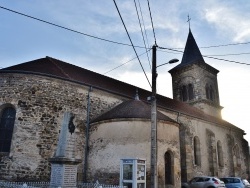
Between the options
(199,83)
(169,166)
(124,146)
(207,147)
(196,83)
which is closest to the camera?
(124,146)

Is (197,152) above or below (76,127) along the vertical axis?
below

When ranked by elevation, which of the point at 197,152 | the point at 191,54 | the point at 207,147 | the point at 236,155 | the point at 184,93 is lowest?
the point at 197,152

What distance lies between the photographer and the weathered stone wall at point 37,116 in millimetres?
12828

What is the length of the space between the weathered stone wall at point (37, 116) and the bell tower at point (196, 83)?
657 inches

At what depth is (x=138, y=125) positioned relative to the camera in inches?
534

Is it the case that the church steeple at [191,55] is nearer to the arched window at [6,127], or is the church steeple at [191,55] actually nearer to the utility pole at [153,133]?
the utility pole at [153,133]

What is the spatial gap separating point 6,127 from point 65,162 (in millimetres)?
6584

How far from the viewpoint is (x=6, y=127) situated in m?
13.7

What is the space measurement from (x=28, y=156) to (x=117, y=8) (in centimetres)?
929

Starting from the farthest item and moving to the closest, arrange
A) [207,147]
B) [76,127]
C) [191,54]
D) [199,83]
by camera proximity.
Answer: [191,54] → [199,83] → [207,147] → [76,127]

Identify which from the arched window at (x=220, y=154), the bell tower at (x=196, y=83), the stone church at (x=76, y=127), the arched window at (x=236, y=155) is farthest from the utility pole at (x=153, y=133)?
the bell tower at (x=196, y=83)

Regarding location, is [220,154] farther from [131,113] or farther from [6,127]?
[6,127]

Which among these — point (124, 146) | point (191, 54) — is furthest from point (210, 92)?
point (124, 146)

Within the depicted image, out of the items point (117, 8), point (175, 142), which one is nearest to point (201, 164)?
point (175, 142)
